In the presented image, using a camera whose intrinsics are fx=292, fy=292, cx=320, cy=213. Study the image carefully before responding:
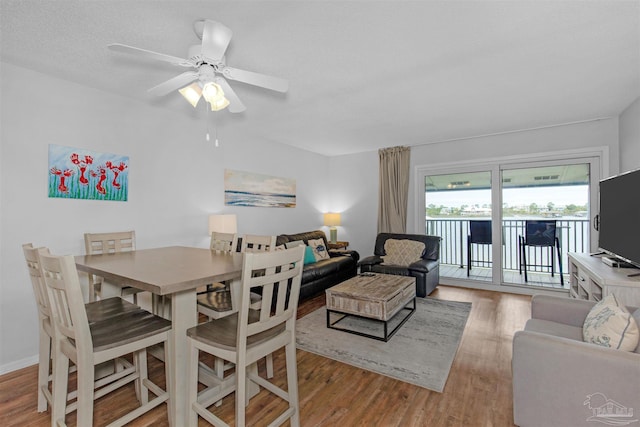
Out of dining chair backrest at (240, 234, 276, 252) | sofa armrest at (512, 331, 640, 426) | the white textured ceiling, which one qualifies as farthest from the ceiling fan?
sofa armrest at (512, 331, 640, 426)

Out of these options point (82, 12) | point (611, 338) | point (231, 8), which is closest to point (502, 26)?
point (231, 8)

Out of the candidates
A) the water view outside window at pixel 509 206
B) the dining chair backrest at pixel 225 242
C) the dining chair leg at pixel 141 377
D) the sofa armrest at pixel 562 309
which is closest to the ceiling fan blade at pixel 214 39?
the dining chair backrest at pixel 225 242

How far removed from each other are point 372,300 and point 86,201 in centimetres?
288

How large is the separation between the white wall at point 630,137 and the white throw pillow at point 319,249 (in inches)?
154

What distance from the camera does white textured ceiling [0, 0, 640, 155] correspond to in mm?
1759

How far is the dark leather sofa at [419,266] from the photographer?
4137 millimetres

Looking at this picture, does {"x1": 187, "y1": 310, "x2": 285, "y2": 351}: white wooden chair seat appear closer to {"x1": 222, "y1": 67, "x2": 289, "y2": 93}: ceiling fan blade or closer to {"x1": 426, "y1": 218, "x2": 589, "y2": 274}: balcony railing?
{"x1": 222, "y1": 67, "x2": 289, "y2": 93}: ceiling fan blade

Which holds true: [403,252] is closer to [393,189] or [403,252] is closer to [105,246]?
[393,189]

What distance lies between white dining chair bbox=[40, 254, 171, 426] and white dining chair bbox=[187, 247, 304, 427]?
241 mm

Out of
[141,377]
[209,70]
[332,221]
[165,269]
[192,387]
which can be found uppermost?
[209,70]

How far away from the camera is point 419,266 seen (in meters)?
4.19

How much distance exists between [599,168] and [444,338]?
3.31 metres

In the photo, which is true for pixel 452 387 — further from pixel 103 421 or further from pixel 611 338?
pixel 103 421

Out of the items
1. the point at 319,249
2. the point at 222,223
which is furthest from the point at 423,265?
the point at 222,223
